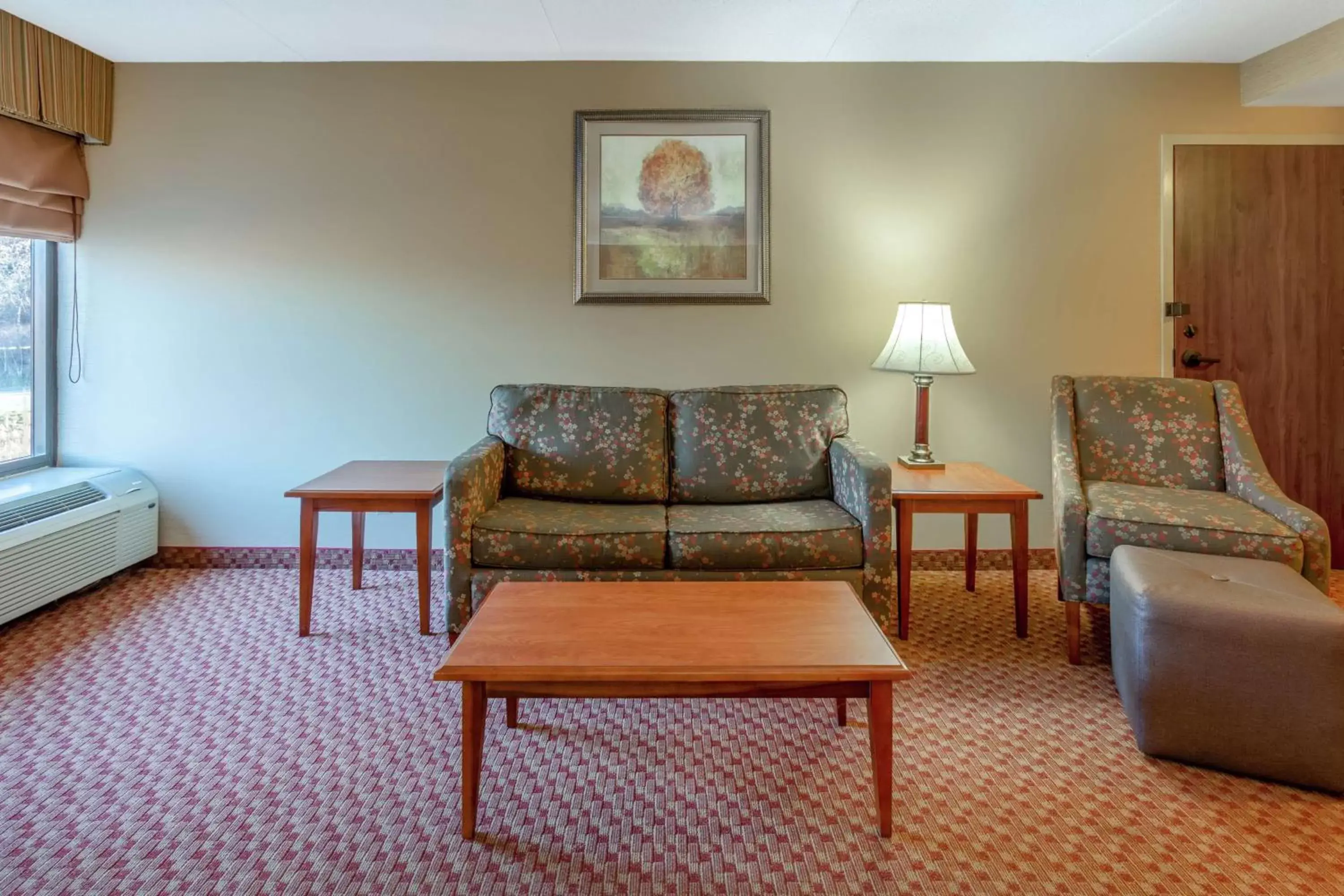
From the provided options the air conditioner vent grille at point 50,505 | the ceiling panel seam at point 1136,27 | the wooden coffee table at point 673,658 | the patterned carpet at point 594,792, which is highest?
the ceiling panel seam at point 1136,27

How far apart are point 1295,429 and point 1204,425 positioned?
913mm

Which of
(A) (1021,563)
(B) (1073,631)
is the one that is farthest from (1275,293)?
(B) (1073,631)

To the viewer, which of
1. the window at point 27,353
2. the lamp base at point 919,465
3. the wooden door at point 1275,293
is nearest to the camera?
the lamp base at point 919,465

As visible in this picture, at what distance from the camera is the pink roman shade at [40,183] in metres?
3.02

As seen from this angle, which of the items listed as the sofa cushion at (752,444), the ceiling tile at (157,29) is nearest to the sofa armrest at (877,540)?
the sofa cushion at (752,444)

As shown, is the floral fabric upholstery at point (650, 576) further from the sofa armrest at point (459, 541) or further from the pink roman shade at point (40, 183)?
the pink roman shade at point (40, 183)

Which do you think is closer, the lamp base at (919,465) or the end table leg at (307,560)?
the end table leg at (307,560)

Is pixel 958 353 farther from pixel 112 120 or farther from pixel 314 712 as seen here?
pixel 112 120

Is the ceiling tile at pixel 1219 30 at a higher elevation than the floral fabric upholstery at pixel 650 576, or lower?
higher

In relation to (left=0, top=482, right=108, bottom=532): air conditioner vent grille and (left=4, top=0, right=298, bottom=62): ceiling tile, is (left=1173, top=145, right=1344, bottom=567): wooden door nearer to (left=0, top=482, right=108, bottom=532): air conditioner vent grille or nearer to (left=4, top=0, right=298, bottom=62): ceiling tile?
(left=4, top=0, right=298, bottom=62): ceiling tile

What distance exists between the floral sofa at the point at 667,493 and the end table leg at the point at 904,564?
178mm

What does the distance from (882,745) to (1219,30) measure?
319 cm

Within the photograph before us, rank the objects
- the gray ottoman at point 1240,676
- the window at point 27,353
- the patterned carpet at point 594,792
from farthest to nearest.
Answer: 1. the window at point 27,353
2. the gray ottoman at point 1240,676
3. the patterned carpet at point 594,792

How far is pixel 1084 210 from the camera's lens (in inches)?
136
